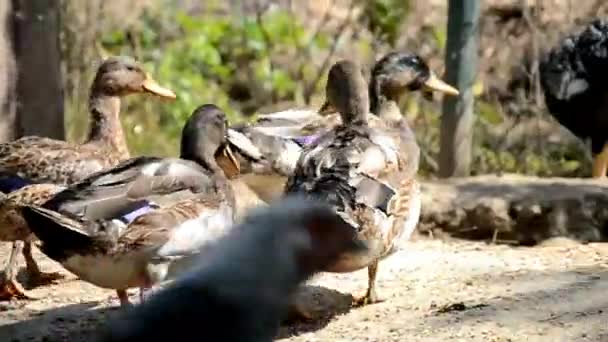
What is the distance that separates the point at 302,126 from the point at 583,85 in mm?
3008

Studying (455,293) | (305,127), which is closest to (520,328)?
(455,293)

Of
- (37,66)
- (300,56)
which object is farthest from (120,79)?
(300,56)

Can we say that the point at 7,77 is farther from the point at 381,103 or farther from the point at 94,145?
the point at 381,103

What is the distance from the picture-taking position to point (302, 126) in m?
8.05

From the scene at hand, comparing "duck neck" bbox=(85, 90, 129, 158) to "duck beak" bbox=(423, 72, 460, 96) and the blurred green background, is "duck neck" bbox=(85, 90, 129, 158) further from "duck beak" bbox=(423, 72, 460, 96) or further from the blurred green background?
the blurred green background

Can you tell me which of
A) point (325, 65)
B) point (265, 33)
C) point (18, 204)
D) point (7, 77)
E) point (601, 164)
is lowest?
point (601, 164)

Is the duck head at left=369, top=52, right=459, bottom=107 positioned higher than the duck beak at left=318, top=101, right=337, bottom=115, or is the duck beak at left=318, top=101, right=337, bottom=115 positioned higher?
the duck head at left=369, top=52, right=459, bottom=107

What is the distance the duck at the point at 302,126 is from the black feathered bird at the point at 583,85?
2.11 metres

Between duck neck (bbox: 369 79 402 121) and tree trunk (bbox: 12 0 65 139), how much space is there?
190 cm

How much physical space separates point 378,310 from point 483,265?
1.09m

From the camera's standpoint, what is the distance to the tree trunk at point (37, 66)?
26.7ft

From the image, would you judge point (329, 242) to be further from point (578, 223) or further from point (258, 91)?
point (258, 91)

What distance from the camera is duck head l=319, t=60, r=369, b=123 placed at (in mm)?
7047

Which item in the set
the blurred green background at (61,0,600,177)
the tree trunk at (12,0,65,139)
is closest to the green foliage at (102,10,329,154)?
the blurred green background at (61,0,600,177)
